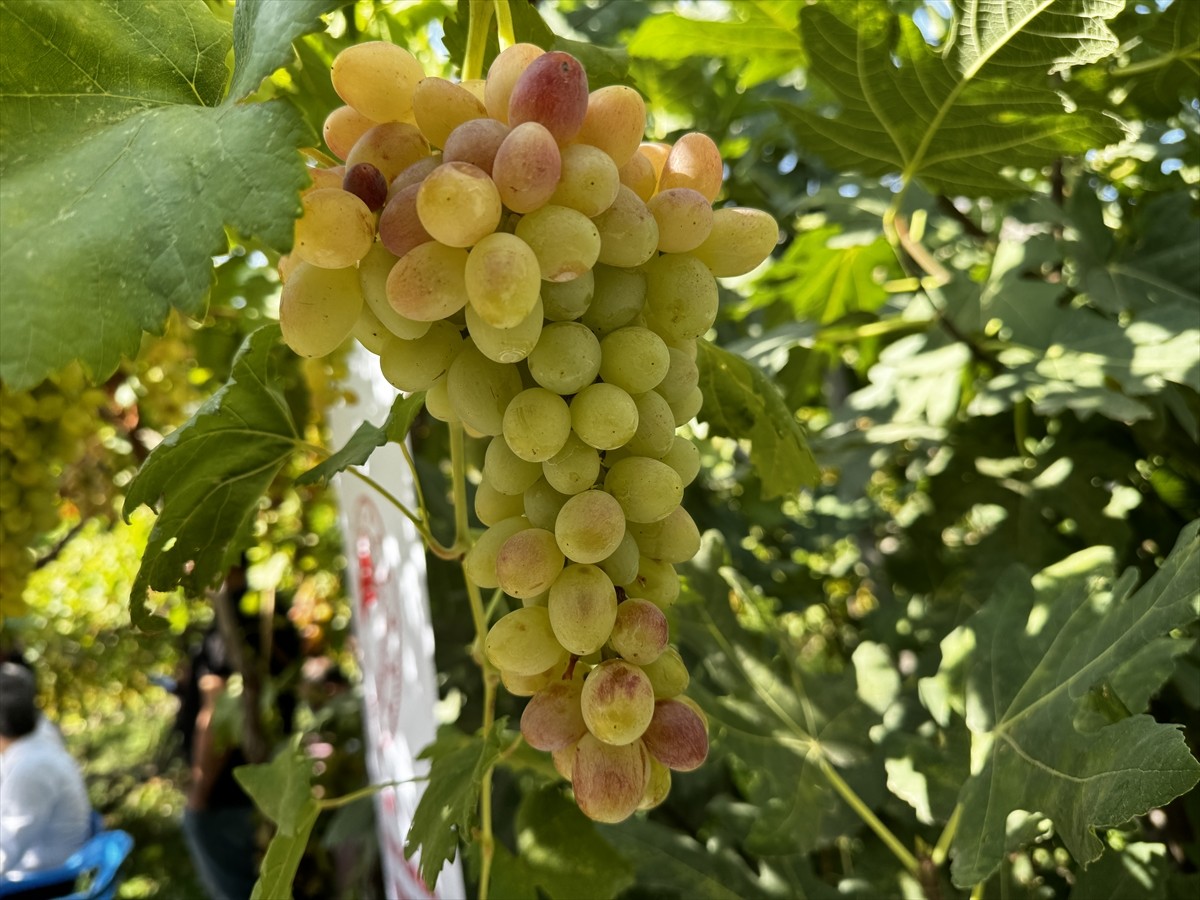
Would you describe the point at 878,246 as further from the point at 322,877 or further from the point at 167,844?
the point at 167,844

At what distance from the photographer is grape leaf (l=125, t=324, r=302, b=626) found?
58cm

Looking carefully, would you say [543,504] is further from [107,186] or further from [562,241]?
[107,186]

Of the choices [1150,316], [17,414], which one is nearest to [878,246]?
[1150,316]

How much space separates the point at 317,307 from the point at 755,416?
0.37 meters

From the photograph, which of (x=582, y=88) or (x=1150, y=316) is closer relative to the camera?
(x=582, y=88)

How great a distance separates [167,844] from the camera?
4.38 meters

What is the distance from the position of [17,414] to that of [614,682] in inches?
30.7

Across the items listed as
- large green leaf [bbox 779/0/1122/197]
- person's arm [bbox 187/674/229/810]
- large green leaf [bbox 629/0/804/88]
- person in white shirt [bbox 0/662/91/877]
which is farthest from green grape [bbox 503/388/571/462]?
person in white shirt [bbox 0/662/91/877]

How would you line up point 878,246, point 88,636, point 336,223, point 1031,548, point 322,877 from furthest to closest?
point 88,636
point 322,877
point 878,246
point 1031,548
point 336,223

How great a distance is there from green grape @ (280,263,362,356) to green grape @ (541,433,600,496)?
116 mm

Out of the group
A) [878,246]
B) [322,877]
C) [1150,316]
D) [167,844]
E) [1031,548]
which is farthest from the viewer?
[167,844]

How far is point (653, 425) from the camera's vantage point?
17.7 inches

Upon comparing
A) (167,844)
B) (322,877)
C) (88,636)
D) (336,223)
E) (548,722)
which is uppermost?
(336,223)

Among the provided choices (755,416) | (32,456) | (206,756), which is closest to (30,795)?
(206,756)
